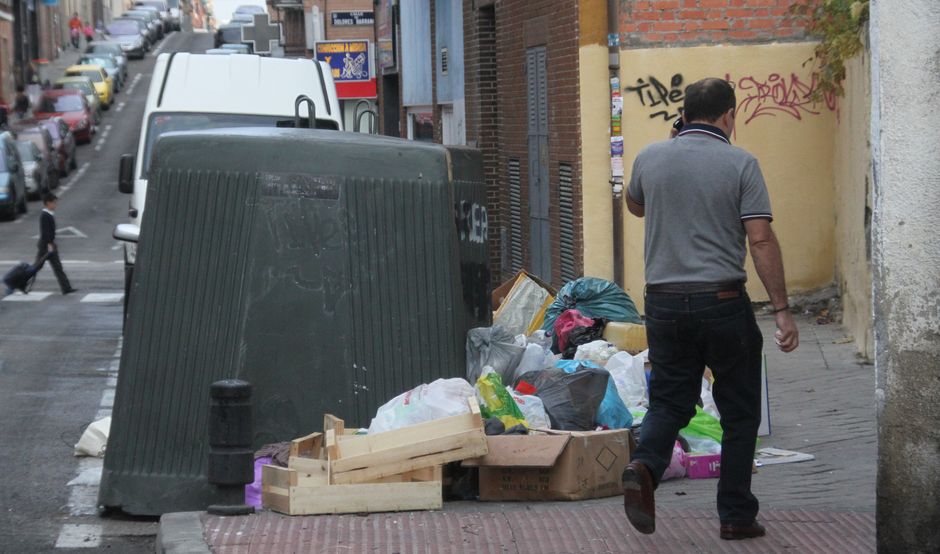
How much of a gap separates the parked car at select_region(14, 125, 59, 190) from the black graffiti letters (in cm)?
2665

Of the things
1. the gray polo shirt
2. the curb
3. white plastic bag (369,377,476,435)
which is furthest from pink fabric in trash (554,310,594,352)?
the gray polo shirt

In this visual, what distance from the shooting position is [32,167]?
35.1 meters

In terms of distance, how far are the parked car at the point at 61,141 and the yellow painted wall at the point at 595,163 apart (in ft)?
96.5

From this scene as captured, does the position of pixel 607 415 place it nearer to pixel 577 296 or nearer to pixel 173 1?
pixel 577 296

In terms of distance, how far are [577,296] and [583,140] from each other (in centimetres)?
340

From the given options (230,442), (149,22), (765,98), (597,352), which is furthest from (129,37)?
(230,442)

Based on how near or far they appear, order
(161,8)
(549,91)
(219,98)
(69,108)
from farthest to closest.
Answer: (161,8), (69,108), (219,98), (549,91)

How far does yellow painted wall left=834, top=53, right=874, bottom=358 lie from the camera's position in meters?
10.7

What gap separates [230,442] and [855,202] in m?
6.77

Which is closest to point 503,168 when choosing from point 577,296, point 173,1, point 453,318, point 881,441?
point 577,296

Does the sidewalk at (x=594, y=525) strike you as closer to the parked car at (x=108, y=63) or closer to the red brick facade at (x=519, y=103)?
the red brick facade at (x=519, y=103)

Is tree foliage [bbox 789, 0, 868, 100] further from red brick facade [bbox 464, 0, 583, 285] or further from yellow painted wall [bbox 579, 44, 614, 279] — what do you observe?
red brick facade [bbox 464, 0, 583, 285]

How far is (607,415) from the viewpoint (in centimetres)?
751

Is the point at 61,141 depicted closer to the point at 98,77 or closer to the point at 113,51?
the point at 98,77
